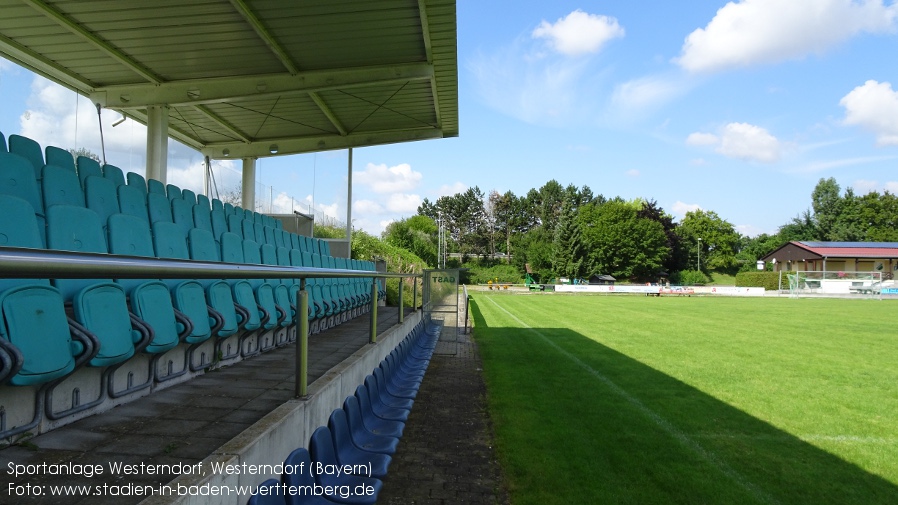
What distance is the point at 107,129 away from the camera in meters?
10.0

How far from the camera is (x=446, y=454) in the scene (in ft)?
15.4

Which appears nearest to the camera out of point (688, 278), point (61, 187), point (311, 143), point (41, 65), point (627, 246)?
point (61, 187)

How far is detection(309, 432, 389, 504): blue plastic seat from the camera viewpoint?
2.53m

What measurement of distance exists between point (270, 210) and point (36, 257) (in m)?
14.1

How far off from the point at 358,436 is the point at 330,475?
2.42ft

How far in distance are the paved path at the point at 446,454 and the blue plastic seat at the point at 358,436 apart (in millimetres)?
502

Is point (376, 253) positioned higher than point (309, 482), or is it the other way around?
point (376, 253)

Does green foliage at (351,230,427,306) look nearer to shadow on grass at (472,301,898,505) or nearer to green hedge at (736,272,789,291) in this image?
shadow on grass at (472,301,898,505)

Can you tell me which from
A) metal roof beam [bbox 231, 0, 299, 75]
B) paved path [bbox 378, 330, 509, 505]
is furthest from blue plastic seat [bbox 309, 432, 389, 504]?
metal roof beam [bbox 231, 0, 299, 75]

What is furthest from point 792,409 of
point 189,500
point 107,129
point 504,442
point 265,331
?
point 107,129

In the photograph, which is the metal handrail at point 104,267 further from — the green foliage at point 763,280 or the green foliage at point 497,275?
the green foliage at point 497,275

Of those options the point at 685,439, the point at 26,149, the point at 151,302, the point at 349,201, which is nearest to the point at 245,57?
the point at 26,149

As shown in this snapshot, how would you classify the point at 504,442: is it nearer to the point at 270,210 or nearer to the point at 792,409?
the point at 792,409

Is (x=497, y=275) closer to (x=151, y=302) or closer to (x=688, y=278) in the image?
(x=688, y=278)
